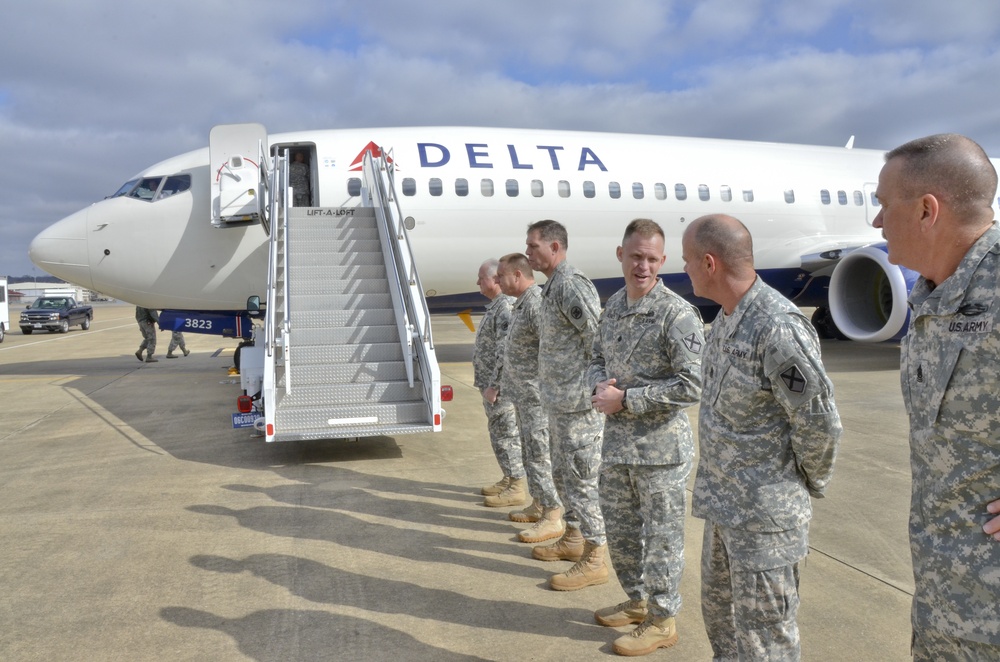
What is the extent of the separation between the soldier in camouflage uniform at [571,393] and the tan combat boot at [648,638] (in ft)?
2.27

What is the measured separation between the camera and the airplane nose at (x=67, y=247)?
1028 centimetres

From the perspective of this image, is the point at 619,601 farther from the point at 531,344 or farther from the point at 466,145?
the point at 466,145

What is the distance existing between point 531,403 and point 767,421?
8.17ft

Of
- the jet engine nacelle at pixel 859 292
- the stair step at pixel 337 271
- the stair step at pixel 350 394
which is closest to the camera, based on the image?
the stair step at pixel 350 394

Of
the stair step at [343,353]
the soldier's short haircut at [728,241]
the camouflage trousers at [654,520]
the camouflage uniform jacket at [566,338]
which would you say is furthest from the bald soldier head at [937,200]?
the stair step at [343,353]

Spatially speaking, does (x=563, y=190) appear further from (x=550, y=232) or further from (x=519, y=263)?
(x=550, y=232)

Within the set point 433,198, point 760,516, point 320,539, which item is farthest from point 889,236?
point 433,198

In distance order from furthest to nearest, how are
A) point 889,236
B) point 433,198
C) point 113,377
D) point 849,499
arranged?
point 113,377, point 433,198, point 849,499, point 889,236

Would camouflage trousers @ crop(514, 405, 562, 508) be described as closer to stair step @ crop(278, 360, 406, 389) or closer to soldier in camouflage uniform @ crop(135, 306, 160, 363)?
stair step @ crop(278, 360, 406, 389)

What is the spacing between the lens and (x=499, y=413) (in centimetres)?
559

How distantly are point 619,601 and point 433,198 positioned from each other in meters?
8.12

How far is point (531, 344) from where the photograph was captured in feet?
16.1

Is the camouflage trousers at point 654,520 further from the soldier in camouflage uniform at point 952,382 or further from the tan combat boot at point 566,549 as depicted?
the soldier in camouflage uniform at point 952,382

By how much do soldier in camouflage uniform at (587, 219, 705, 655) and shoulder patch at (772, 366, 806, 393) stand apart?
0.83 meters
